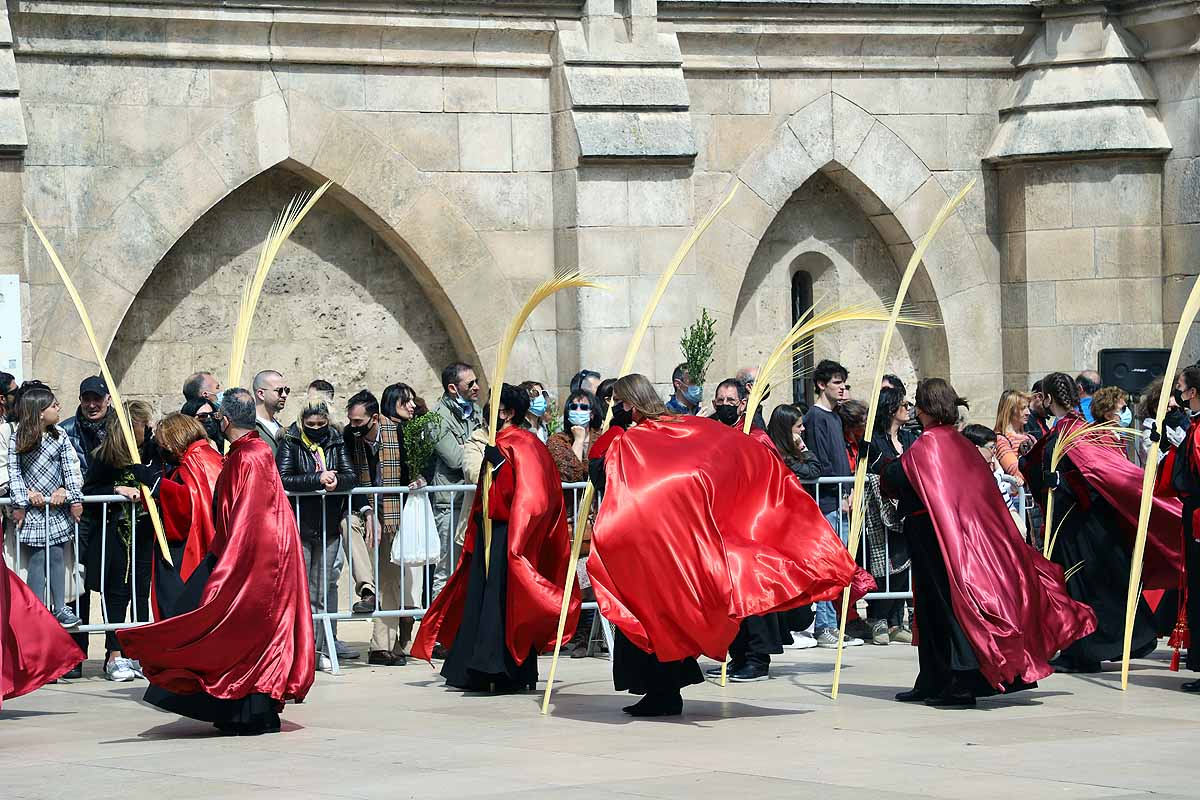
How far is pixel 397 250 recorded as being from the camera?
687 inches

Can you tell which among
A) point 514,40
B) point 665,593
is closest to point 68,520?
point 665,593

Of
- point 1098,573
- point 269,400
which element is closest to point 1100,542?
point 1098,573

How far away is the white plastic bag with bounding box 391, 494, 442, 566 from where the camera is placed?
12.8 metres

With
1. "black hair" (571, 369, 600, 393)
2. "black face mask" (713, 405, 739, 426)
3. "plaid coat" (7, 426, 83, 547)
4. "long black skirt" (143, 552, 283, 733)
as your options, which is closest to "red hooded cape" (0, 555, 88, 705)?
"long black skirt" (143, 552, 283, 733)

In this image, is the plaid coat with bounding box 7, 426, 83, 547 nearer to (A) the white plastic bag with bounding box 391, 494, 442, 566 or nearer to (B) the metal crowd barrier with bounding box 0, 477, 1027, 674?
(B) the metal crowd barrier with bounding box 0, 477, 1027, 674

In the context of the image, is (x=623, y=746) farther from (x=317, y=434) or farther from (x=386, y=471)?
(x=386, y=471)

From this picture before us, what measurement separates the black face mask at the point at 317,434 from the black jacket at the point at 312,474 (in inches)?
1.0

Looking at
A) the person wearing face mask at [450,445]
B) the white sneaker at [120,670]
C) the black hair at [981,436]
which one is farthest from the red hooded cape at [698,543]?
the white sneaker at [120,670]

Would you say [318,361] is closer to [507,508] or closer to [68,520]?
[68,520]

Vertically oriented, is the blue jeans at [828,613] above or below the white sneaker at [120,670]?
above

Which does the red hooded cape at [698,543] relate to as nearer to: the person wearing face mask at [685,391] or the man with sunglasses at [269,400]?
the man with sunglasses at [269,400]

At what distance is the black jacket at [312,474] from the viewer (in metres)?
12.5

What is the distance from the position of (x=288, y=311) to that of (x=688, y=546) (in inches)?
304

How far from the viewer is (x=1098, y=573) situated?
12.0m
